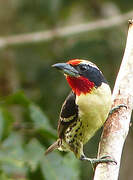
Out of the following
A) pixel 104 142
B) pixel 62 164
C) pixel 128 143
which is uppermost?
pixel 104 142

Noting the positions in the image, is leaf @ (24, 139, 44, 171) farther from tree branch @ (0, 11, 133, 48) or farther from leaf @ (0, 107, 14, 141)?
tree branch @ (0, 11, 133, 48)

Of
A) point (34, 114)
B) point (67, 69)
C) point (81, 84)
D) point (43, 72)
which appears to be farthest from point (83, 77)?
point (43, 72)

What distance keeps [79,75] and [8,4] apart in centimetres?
291

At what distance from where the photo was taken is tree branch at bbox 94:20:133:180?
2.88 meters

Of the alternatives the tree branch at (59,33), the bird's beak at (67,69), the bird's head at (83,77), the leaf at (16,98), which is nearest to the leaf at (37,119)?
the leaf at (16,98)

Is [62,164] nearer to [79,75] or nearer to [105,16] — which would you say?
[79,75]

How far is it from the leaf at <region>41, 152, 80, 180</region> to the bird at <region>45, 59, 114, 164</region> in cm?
8

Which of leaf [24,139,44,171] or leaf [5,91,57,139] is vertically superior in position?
leaf [5,91,57,139]

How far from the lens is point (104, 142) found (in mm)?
3088

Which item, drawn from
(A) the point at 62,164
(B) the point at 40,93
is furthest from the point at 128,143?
(A) the point at 62,164

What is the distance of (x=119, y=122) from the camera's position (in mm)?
3219

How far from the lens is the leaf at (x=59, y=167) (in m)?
3.45

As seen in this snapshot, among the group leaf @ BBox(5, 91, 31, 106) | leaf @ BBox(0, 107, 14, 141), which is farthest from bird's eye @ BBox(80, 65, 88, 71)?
leaf @ BBox(0, 107, 14, 141)

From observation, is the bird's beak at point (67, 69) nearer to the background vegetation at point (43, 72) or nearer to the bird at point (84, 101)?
the bird at point (84, 101)
